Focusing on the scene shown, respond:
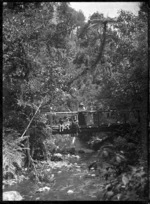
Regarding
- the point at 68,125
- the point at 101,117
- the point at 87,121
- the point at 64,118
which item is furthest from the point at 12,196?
the point at 101,117

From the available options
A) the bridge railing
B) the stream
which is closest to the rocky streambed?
the stream

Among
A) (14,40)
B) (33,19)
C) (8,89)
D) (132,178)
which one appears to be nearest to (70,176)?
(8,89)

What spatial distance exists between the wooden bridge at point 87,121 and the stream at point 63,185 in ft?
6.79

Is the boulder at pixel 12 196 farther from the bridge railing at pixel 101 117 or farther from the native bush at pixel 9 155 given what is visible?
the bridge railing at pixel 101 117

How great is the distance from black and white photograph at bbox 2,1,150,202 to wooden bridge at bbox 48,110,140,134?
0.14 ft

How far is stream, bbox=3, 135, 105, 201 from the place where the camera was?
608 cm

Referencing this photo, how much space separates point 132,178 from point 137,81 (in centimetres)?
577

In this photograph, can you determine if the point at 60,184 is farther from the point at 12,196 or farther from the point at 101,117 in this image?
the point at 101,117

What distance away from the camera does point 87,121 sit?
12680 millimetres

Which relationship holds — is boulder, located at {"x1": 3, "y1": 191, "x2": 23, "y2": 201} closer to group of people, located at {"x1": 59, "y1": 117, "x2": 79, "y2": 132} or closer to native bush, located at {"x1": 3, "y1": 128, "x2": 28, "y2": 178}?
native bush, located at {"x1": 3, "y1": 128, "x2": 28, "y2": 178}

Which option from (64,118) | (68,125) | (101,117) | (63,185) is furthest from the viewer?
(101,117)

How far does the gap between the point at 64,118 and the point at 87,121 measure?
4.37 feet

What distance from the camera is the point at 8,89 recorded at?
7.91 meters

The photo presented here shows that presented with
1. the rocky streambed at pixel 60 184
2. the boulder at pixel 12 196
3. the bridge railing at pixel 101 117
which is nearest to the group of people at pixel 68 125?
the bridge railing at pixel 101 117
